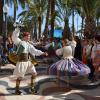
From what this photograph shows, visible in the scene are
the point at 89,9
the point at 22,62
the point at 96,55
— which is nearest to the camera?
the point at 22,62

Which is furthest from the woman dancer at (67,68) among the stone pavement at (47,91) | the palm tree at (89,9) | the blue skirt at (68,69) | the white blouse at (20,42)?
the palm tree at (89,9)

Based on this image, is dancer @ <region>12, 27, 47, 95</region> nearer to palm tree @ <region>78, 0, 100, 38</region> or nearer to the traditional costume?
the traditional costume

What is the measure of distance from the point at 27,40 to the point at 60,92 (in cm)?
186

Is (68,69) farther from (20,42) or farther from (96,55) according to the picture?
(20,42)

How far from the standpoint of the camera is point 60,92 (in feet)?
41.8

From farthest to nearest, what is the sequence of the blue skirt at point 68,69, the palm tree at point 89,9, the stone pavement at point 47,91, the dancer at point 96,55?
the palm tree at point 89,9, the dancer at point 96,55, the blue skirt at point 68,69, the stone pavement at point 47,91

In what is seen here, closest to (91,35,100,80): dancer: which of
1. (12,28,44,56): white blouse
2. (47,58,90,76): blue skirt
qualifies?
(47,58,90,76): blue skirt

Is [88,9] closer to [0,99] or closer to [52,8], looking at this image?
[52,8]

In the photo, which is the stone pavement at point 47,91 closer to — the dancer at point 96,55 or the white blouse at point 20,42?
the dancer at point 96,55

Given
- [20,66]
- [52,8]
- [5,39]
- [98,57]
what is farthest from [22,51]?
[52,8]

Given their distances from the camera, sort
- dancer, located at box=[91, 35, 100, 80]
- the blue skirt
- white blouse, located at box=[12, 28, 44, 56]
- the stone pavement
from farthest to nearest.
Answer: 1. dancer, located at box=[91, 35, 100, 80]
2. the blue skirt
3. white blouse, located at box=[12, 28, 44, 56]
4. the stone pavement

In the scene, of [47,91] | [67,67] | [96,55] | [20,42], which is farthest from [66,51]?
[20,42]

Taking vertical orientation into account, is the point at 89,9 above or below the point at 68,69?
above

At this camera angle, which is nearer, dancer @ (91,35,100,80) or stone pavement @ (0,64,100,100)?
stone pavement @ (0,64,100,100)
